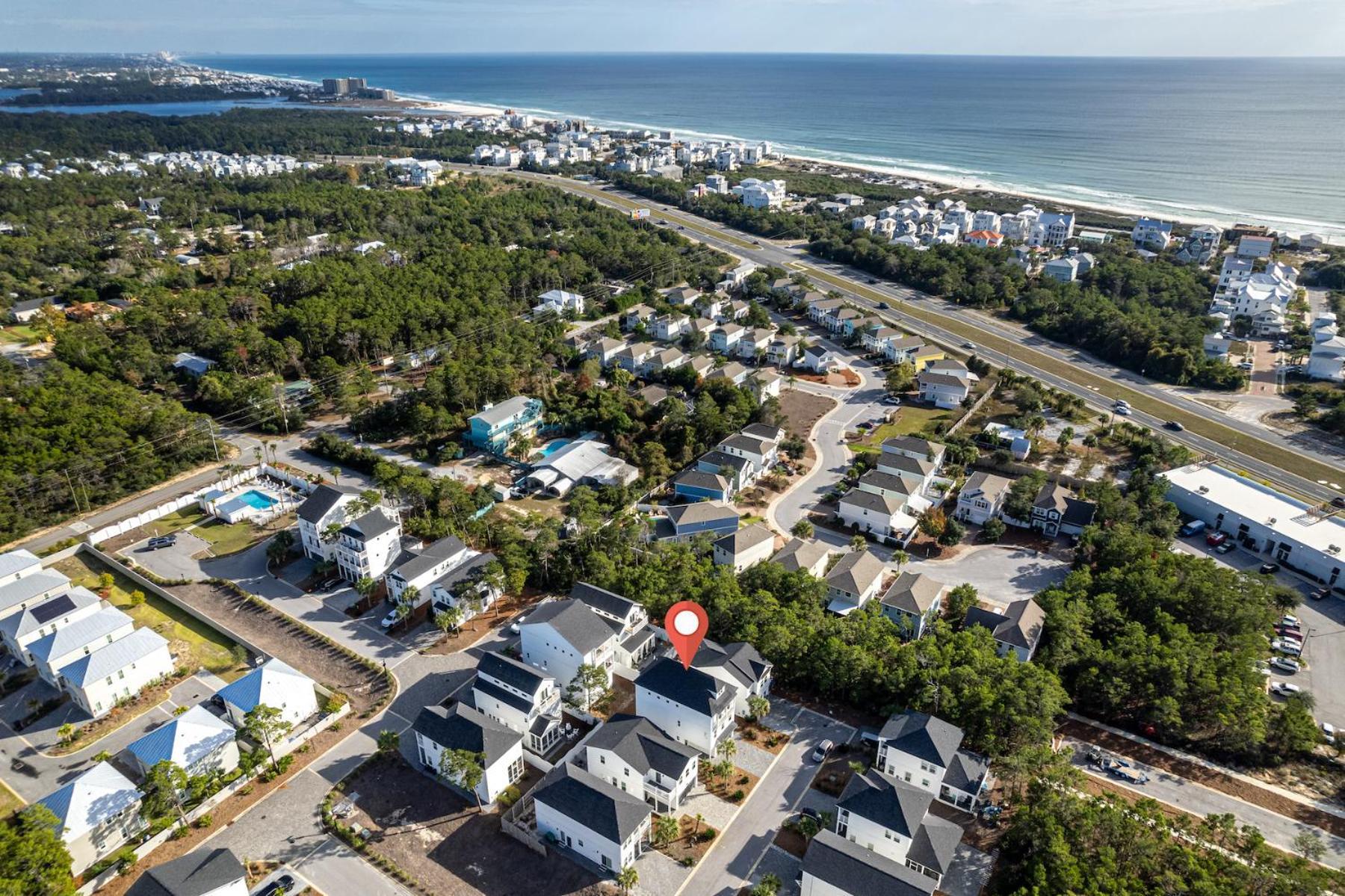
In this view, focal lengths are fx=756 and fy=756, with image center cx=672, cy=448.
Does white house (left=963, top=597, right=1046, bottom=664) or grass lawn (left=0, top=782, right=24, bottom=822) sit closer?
grass lawn (left=0, top=782, right=24, bottom=822)

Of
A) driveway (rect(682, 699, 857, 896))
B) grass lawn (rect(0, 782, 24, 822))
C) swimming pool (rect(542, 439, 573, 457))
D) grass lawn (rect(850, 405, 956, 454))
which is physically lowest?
grass lawn (rect(0, 782, 24, 822))

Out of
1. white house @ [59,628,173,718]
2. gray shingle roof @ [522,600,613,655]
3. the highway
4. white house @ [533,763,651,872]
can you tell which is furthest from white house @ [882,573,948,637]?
white house @ [59,628,173,718]

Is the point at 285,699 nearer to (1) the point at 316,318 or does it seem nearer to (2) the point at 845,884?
(2) the point at 845,884

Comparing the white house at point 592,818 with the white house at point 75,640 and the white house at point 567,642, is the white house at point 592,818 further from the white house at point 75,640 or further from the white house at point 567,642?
the white house at point 75,640

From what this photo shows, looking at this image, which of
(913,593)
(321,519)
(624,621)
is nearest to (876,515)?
(913,593)

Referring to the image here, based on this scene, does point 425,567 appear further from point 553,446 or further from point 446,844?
point 553,446

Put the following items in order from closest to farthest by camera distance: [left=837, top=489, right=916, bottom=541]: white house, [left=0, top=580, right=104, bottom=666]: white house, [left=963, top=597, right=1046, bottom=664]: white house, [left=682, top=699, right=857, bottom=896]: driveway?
[left=682, top=699, right=857, bottom=896]: driveway < [left=963, top=597, right=1046, bottom=664]: white house < [left=0, top=580, right=104, bottom=666]: white house < [left=837, top=489, right=916, bottom=541]: white house

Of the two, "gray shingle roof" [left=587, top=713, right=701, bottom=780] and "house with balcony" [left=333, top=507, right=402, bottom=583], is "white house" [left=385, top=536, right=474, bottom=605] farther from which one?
"gray shingle roof" [left=587, top=713, right=701, bottom=780]

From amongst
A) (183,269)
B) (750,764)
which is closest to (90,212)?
(183,269)
